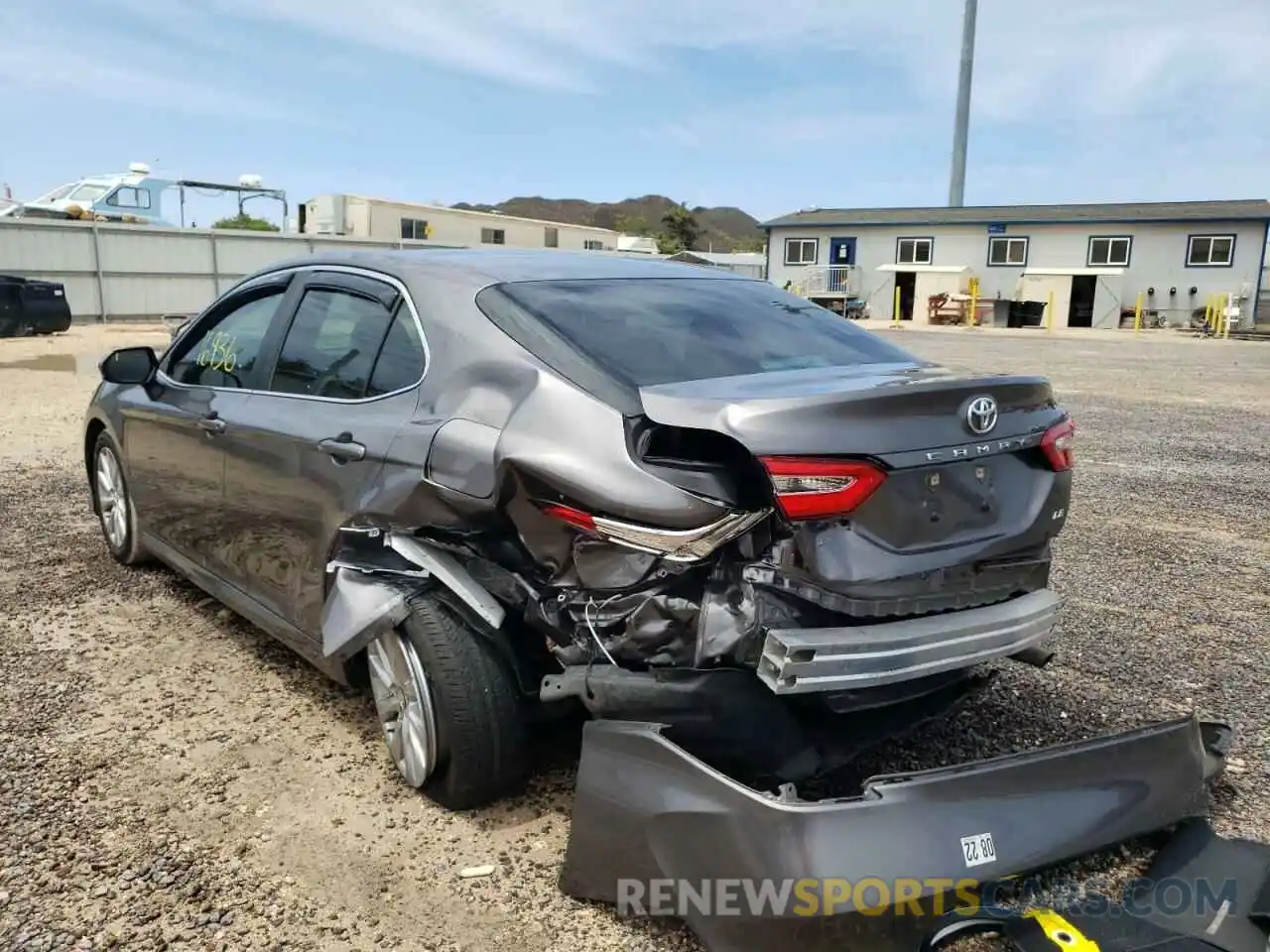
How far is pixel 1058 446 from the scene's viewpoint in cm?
280

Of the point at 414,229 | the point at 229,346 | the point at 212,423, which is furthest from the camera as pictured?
the point at 414,229

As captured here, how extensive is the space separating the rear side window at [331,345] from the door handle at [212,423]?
12.2 inches

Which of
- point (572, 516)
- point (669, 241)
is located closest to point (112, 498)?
point (572, 516)

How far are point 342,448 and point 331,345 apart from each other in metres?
0.53

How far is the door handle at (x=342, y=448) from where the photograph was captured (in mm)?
3051

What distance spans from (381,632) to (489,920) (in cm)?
88

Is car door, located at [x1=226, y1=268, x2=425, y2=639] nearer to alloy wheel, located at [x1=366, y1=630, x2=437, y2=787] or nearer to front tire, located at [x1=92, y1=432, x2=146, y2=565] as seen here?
alloy wheel, located at [x1=366, y1=630, x2=437, y2=787]

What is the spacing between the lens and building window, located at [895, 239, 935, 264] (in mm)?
43594

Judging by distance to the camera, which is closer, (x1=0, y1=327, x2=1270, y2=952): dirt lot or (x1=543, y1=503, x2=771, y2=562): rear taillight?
(x1=543, y1=503, x2=771, y2=562): rear taillight

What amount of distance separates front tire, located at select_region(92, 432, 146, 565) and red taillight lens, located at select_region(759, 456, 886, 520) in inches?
146

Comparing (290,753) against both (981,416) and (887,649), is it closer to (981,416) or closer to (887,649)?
(887,649)

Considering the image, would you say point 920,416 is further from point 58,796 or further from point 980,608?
point 58,796

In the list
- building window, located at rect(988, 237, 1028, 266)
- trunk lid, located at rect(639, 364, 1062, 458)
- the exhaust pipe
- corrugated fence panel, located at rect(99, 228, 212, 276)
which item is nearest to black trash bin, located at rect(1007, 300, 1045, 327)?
building window, located at rect(988, 237, 1028, 266)

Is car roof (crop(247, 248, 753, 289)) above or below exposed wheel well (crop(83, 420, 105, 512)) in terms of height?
above
